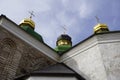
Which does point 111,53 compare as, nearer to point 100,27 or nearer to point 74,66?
point 74,66

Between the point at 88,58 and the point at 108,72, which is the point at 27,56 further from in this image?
the point at 108,72

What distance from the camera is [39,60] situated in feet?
30.0

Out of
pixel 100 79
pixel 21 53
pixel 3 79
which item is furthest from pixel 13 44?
pixel 100 79

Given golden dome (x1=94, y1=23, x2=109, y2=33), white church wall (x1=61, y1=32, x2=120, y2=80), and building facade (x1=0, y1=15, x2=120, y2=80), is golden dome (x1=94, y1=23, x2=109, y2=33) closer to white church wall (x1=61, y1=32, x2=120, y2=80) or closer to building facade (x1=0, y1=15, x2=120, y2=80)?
building facade (x1=0, y1=15, x2=120, y2=80)

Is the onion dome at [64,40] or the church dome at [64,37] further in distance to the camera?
the church dome at [64,37]

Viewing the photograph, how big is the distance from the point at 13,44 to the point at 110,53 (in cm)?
437

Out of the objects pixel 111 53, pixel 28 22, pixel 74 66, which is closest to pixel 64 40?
pixel 28 22

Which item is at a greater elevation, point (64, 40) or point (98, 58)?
point (64, 40)

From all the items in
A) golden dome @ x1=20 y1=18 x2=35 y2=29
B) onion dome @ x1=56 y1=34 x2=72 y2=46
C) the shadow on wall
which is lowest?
the shadow on wall

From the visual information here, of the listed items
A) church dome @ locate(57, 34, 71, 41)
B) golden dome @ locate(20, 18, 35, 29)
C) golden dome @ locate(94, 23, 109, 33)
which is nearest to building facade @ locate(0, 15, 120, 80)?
golden dome @ locate(20, 18, 35, 29)

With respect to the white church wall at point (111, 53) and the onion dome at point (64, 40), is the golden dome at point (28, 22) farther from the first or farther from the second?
the white church wall at point (111, 53)

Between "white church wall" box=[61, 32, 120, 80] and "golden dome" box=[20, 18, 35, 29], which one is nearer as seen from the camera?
"white church wall" box=[61, 32, 120, 80]

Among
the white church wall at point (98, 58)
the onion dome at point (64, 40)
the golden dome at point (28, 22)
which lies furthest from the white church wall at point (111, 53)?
the onion dome at point (64, 40)

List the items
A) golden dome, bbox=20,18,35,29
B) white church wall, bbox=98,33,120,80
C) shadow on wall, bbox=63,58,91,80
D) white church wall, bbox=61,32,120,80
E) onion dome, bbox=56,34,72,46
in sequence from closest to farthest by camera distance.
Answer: white church wall, bbox=98,33,120,80 < white church wall, bbox=61,32,120,80 < shadow on wall, bbox=63,58,91,80 < golden dome, bbox=20,18,35,29 < onion dome, bbox=56,34,72,46
